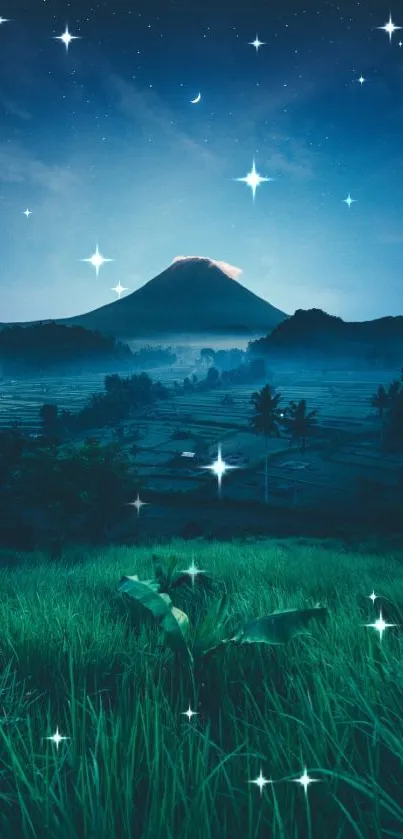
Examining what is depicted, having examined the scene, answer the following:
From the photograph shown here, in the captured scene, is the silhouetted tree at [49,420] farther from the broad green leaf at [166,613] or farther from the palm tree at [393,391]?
the broad green leaf at [166,613]

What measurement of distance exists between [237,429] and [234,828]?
76.4 metres

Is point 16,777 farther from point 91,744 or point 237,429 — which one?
point 237,429

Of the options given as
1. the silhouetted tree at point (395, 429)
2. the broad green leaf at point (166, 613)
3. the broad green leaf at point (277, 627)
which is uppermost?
the broad green leaf at point (277, 627)

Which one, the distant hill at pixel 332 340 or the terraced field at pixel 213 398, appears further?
the distant hill at pixel 332 340

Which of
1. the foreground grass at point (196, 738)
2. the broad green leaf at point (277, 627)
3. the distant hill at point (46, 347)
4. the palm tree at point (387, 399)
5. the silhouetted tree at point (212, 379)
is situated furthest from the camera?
the silhouetted tree at point (212, 379)

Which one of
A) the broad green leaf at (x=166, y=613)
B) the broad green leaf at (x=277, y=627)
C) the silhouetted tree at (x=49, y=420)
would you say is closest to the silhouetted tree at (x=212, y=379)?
the silhouetted tree at (x=49, y=420)

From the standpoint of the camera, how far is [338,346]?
12469 centimetres

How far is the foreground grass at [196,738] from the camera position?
2.98ft

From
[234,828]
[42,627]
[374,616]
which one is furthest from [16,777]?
[374,616]

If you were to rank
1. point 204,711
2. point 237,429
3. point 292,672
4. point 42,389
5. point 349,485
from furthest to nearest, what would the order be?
point 42,389, point 237,429, point 349,485, point 292,672, point 204,711

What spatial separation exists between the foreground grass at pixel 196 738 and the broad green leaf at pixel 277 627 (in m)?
0.10

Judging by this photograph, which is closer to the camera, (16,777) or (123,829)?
(123,829)

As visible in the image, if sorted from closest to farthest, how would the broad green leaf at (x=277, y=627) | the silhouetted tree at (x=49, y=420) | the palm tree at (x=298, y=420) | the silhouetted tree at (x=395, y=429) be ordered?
1. the broad green leaf at (x=277, y=627)
2. the palm tree at (x=298, y=420)
3. the silhouetted tree at (x=395, y=429)
4. the silhouetted tree at (x=49, y=420)

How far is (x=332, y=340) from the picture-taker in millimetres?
126625
